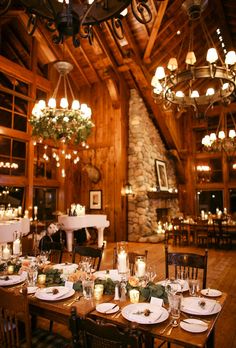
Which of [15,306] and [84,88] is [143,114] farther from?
[15,306]

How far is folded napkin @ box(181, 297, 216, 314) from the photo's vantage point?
1.77m

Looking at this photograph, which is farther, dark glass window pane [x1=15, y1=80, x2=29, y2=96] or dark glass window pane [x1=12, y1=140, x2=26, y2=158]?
dark glass window pane [x1=15, y1=80, x2=29, y2=96]

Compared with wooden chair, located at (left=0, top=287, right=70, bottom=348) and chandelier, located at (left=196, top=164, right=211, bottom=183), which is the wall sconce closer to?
chandelier, located at (left=196, top=164, right=211, bottom=183)

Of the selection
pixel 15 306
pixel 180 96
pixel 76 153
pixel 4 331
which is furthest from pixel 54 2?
pixel 76 153

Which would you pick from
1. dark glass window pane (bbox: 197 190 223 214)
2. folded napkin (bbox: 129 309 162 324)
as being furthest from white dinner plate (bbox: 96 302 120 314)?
dark glass window pane (bbox: 197 190 223 214)

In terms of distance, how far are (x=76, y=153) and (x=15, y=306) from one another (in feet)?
25.3

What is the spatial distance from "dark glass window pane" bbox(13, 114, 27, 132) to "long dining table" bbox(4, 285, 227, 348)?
19.8ft

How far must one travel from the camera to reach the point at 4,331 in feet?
5.74

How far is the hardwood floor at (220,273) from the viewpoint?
280 centimetres

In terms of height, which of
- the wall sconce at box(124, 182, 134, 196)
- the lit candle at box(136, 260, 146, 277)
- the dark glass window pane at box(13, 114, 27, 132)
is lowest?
the lit candle at box(136, 260, 146, 277)

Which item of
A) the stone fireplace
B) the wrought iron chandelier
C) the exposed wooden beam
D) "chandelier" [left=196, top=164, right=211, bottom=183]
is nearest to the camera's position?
the wrought iron chandelier

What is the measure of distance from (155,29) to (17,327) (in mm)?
7246

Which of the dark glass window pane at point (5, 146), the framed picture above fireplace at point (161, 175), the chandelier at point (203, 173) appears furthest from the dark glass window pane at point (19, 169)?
the chandelier at point (203, 173)

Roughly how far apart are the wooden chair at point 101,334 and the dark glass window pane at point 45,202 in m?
6.82
